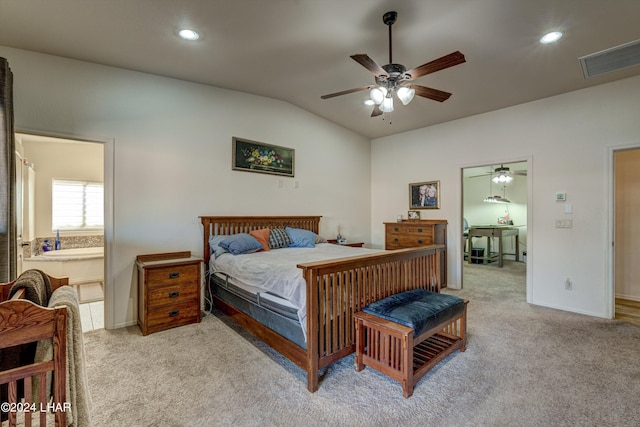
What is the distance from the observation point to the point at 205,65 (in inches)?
129

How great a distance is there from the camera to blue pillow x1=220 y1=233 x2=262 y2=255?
3.58 metres

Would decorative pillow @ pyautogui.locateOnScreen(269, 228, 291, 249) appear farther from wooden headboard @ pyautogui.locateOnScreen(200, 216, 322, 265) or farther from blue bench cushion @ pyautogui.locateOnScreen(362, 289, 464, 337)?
blue bench cushion @ pyautogui.locateOnScreen(362, 289, 464, 337)

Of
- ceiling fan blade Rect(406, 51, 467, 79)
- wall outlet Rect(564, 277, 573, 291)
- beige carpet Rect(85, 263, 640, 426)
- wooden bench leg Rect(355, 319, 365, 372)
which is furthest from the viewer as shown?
wall outlet Rect(564, 277, 573, 291)

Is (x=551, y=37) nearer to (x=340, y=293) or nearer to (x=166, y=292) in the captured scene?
(x=340, y=293)

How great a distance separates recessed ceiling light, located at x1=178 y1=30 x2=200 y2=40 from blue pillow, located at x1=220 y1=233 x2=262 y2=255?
2.20 metres

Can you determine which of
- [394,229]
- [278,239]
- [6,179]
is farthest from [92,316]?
[394,229]

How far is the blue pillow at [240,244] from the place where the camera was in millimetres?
3576

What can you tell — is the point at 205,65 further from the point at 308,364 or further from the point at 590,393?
the point at 590,393

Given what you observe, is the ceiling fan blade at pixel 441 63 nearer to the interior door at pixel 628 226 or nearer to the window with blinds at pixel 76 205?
the interior door at pixel 628 226

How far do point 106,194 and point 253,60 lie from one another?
223 centimetres

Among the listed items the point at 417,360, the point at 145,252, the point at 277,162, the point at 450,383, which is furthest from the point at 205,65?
the point at 450,383

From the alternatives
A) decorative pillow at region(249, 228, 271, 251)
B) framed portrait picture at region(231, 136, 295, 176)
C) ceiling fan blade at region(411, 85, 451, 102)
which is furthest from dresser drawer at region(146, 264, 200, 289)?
ceiling fan blade at region(411, 85, 451, 102)

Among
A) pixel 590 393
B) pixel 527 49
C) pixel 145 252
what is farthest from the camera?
pixel 145 252

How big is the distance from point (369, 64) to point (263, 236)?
103 inches
